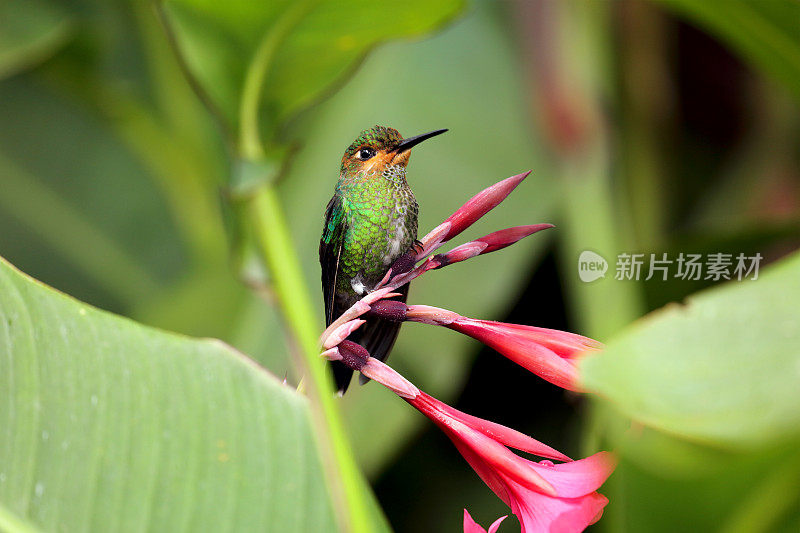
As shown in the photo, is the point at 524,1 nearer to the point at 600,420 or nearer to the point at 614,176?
the point at 614,176

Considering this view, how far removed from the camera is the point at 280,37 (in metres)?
0.35

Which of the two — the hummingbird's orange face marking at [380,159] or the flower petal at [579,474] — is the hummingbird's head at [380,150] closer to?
the hummingbird's orange face marking at [380,159]

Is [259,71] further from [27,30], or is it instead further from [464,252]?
[27,30]

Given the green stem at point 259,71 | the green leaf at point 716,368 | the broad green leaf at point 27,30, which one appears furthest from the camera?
A: the broad green leaf at point 27,30

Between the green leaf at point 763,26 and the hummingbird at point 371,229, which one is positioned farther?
the green leaf at point 763,26

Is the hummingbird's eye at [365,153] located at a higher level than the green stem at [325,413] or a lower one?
higher

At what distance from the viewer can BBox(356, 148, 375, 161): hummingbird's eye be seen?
0.69 ft

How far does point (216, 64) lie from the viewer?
0.36 m

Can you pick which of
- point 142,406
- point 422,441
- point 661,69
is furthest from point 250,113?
point 661,69

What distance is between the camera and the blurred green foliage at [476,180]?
0.65ft

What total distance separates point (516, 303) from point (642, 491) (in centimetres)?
37

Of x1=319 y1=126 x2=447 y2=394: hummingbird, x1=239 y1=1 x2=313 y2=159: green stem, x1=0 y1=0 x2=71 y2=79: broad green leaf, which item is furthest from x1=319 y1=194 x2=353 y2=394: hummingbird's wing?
x1=0 y1=0 x2=71 y2=79: broad green leaf

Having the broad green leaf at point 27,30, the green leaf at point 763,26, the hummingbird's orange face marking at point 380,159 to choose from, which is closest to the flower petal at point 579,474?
the hummingbird's orange face marking at point 380,159

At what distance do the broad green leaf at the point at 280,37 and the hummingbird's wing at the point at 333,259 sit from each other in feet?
0.52
